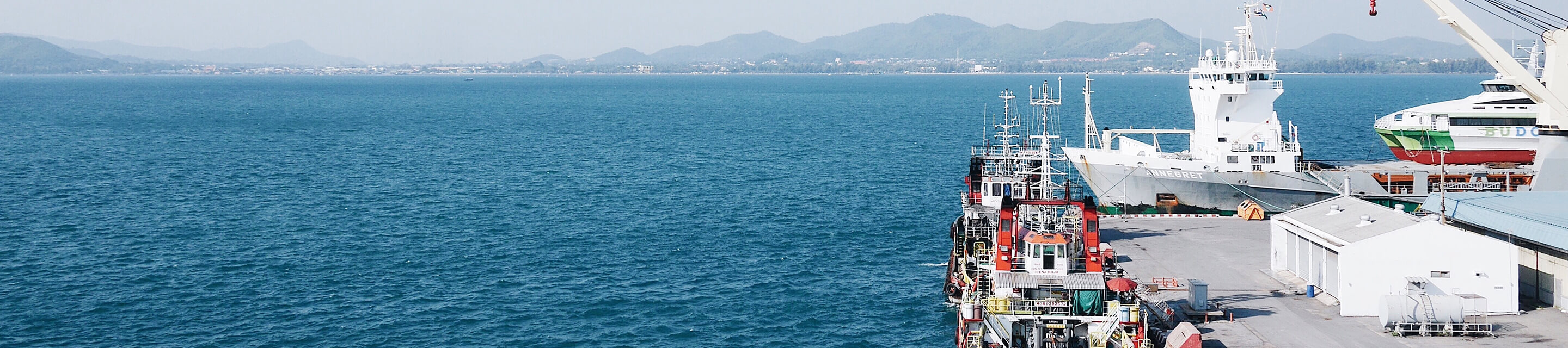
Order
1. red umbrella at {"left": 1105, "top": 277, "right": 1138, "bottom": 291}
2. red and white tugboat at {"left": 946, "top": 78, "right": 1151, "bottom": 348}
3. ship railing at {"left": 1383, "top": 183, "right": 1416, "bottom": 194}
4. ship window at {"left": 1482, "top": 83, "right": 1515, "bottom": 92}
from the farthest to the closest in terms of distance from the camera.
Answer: ship window at {"left": 1482, "top": 83, "right": 1515, "bottom": 92} → ship railing at {"left": 1383, "top": 183, "right": 1416, "bottom": 194} → red and white tugboat at {"left": 946, "top": 78, "right": 1151, "bottom": 348} → red umbrella at {"left": 1105, "top": 277, "right": 1138, "bottom": 291}

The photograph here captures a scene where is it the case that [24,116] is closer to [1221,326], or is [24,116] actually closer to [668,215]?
[668,215]

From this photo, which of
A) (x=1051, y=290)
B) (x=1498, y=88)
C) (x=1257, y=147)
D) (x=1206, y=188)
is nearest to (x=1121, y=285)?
(x=1051, y=290)

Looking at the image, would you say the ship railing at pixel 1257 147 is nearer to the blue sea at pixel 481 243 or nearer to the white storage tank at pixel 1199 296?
the blue sea at pixel 481 243

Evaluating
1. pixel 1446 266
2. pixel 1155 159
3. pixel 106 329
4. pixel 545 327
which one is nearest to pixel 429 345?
pixel 545 327

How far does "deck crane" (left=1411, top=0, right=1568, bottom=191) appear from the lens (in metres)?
52.8

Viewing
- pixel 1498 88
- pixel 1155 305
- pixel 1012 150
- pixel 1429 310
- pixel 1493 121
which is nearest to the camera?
pixel 1429 310

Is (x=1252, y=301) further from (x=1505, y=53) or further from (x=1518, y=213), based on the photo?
(x=1505, y=53)

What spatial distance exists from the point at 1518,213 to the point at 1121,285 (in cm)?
1509

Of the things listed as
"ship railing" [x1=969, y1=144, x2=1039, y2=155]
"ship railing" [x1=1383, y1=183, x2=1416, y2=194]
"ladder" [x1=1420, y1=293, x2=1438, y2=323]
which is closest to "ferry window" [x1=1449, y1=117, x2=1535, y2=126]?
"ship railing" [x1=1383, y1=183, x2=1416, y2=194]

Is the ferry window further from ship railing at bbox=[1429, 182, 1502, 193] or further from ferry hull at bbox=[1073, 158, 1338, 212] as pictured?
ferry hull at bbox=[1073, 158, 1338, 212]

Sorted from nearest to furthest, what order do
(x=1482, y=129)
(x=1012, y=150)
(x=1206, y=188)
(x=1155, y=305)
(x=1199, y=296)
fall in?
(x=1199, y=296) < (x=1155, y=305) < (x=1012, y=150) < (x=1206, y=188) < (x=1482, y=129)

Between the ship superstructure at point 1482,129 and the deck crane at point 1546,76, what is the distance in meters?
19.4

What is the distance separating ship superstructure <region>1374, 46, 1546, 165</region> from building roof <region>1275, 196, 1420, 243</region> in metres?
34.5

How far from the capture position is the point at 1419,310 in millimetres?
33719
